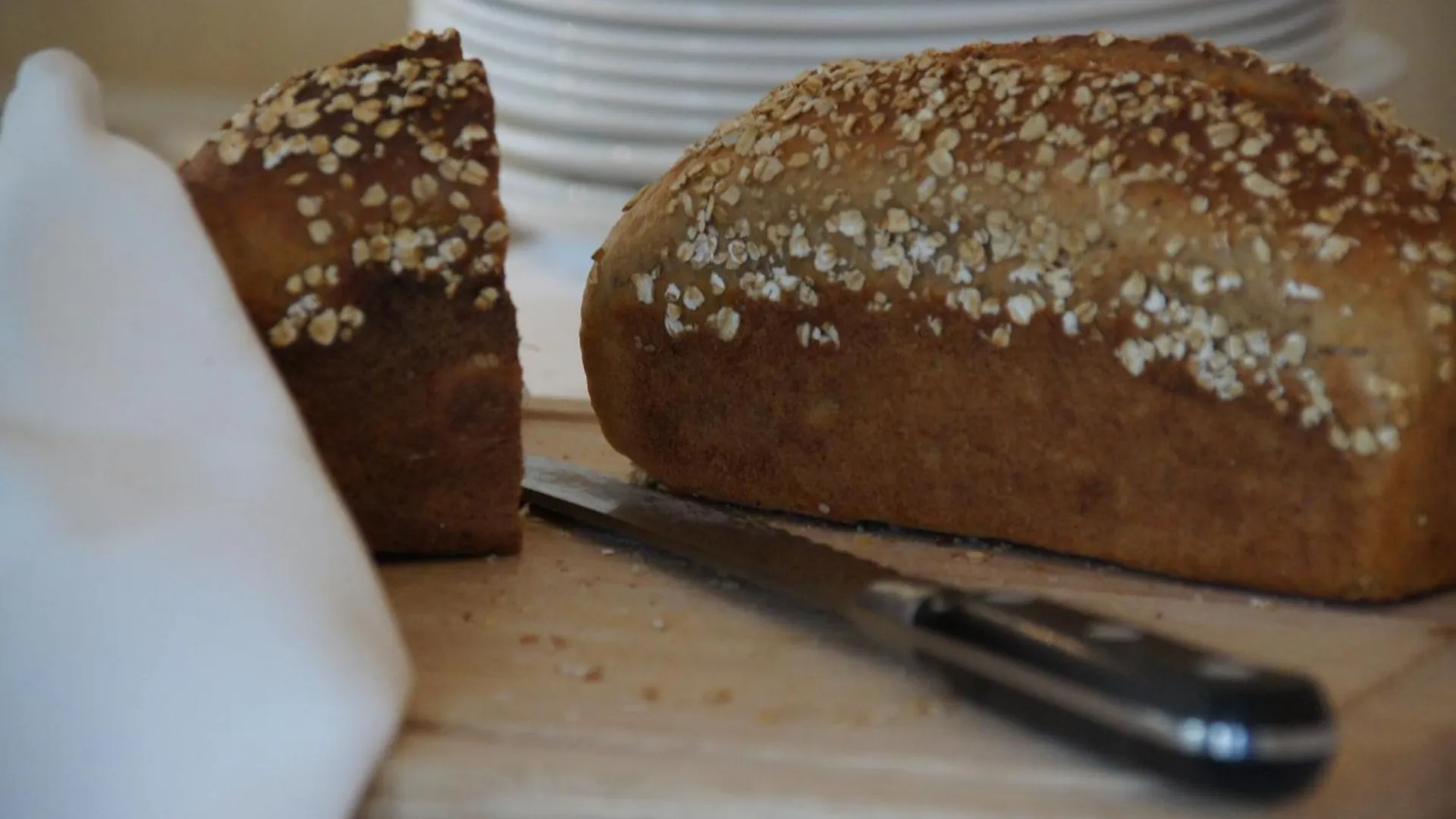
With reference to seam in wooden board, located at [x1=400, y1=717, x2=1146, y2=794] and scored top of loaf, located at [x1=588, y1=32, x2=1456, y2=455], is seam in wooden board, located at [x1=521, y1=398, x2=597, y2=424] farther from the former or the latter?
seam in wooden board, located at [x1=400, y1=717, x2=1146, y2=794]

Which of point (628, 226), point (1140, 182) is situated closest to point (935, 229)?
point (1140, 182)

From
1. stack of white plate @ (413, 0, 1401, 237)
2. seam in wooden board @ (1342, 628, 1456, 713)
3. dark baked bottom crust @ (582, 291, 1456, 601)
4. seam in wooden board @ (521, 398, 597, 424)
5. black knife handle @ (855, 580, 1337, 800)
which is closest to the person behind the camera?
black knife handle @ (855, 580, 1337, 800)

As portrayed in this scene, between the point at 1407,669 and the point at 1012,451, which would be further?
the point at 1012,451

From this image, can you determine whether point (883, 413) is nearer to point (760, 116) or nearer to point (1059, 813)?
point (760, 116)

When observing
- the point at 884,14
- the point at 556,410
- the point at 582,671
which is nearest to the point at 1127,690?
the point at 582,671

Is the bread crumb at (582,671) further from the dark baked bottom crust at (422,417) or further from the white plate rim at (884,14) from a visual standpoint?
the white plate rim at (884,14)

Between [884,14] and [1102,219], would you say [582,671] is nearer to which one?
[1102,219]

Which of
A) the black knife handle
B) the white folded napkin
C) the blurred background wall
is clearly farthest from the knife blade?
the blurred background wall
